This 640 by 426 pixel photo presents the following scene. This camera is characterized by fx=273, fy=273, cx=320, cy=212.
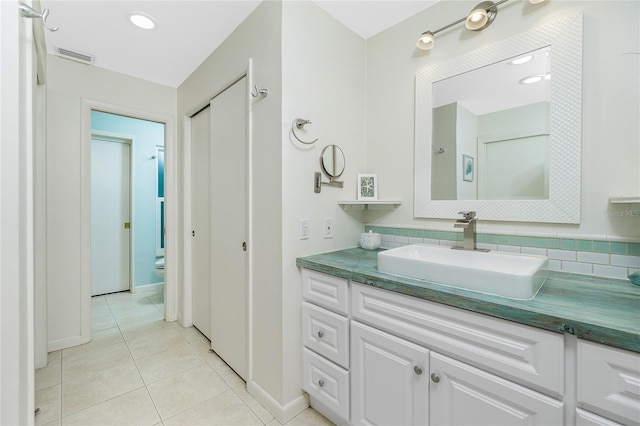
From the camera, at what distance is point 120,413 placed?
60.3 inches

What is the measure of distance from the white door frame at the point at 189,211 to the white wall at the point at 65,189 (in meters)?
0.77

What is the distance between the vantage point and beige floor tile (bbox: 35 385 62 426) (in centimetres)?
150

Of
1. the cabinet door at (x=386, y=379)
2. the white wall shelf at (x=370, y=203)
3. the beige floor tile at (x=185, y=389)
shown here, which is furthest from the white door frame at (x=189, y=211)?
the cabinet door at (x=386, y=379)

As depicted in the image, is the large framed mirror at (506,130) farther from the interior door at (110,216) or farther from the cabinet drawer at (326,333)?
the interior door at (110,216)

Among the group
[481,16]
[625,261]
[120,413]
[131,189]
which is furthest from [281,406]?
[131,189]

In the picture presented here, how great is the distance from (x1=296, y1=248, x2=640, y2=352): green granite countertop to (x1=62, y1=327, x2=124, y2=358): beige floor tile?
90.9 inches

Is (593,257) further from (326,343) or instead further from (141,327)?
(141,327)

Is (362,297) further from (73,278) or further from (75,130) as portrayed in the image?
(75,130)

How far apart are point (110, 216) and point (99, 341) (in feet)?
5.69

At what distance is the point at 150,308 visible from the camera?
309cm

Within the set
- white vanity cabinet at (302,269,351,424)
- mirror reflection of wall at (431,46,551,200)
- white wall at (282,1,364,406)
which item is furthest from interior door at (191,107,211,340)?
mirror reflection of wall at (431,46,551,200)

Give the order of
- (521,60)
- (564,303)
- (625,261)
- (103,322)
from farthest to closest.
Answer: (103,322), (521,60), (625,261), (564,303)

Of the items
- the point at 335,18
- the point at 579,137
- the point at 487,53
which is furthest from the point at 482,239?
the point at 335,18

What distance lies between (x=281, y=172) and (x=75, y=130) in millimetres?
2044
